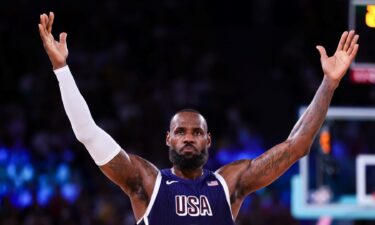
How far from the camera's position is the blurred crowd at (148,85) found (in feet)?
35.9

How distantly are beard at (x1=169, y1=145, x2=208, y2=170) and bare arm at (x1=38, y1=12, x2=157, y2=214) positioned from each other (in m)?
0.16

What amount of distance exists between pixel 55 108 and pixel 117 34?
2.32 m

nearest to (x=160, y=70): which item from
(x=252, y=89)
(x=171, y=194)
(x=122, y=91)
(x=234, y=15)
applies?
(x=122, y=91)

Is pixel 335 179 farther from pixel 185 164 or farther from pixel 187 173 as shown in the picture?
pixel 185 164

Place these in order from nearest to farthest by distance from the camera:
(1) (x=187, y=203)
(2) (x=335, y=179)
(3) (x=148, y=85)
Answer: (1) (x=187, y=203) < (2) (x=335, y=179) < (3) (x=148, y=85)

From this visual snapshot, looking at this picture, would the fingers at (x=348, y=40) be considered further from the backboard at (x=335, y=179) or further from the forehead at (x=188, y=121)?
the backboard at (x=335, y=179)

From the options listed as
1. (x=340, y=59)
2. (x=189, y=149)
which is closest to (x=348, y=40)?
(x=340, y=59)

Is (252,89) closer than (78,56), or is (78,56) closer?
(78,56)

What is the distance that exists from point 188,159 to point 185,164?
48 millimetres

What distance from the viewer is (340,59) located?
526 centimetres

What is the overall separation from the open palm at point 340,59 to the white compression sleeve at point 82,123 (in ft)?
4.64

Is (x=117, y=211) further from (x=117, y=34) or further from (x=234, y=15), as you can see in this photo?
(x=234, y=15)

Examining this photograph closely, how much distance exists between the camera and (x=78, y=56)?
1273 cm

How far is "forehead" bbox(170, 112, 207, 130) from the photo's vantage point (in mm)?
5105
